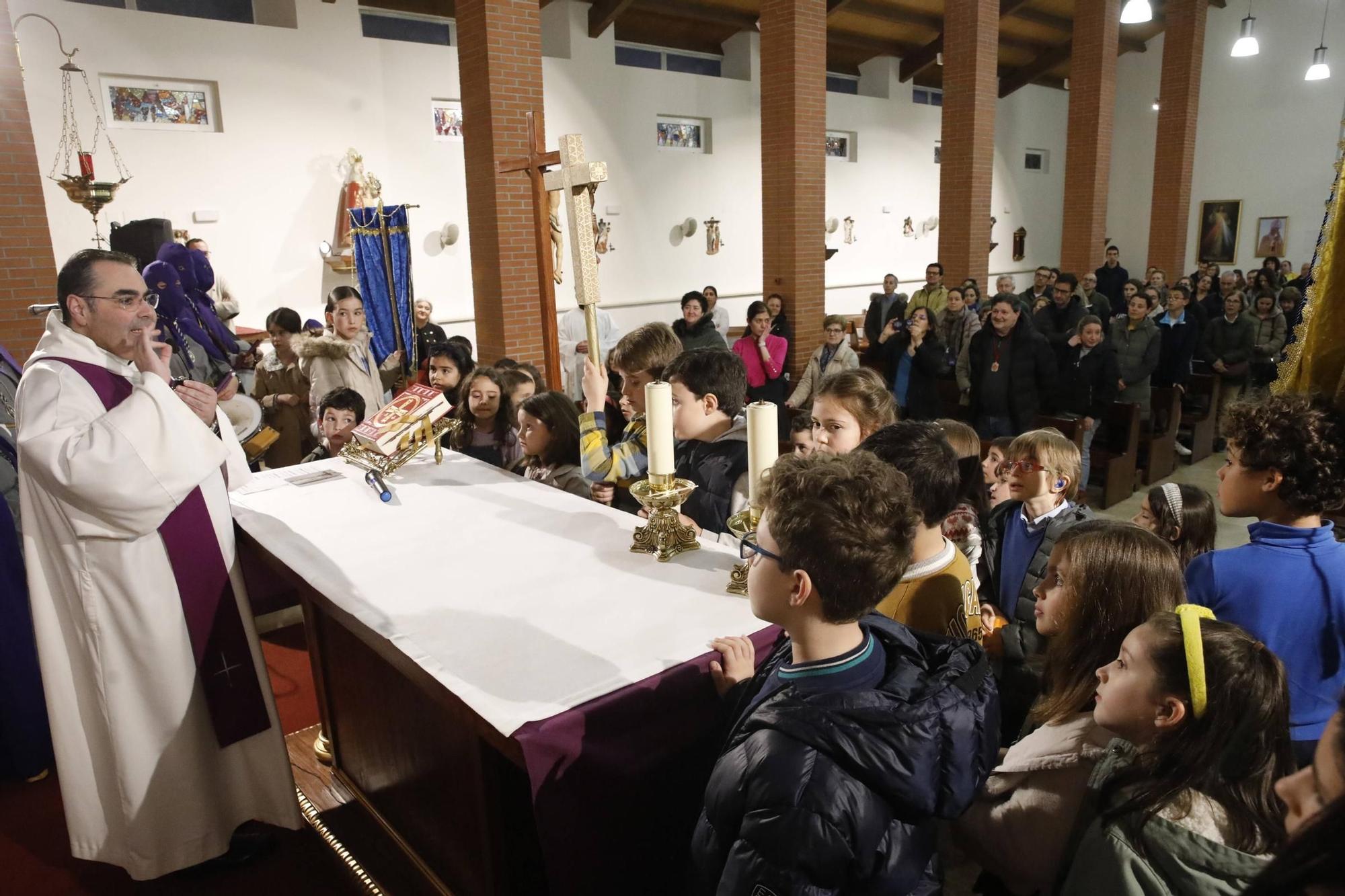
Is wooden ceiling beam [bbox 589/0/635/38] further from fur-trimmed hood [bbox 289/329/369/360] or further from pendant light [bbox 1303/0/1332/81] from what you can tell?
pendant light [bbox 1303/0/1332/81]

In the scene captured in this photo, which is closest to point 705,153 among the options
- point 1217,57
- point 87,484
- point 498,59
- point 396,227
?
point 498,59

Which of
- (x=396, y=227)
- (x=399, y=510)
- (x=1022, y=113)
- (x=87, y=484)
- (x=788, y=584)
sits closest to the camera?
(x=788, y=584)

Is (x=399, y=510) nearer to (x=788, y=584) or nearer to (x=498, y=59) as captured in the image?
(x=788, y=584)

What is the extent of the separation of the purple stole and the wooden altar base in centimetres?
15

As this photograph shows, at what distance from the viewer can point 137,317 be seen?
2221 millimetres

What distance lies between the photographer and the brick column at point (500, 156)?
6906 mm

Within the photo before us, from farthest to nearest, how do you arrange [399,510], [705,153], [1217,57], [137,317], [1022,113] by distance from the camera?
1. [1022,113]
2. [1217,57]
3. [705,153]
4. [399,510]
5. [137,317]

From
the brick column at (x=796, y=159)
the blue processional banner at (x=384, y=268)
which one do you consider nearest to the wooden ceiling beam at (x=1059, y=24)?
the brick column at (x=796, y=159)

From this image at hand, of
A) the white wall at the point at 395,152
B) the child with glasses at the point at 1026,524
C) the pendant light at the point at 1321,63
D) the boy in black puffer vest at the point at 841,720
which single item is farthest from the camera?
the pendant light at the point at 1321,63

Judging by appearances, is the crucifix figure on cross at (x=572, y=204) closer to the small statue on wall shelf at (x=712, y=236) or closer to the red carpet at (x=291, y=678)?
the red carpet at (x=291, y=678)

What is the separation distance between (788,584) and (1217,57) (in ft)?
61.4

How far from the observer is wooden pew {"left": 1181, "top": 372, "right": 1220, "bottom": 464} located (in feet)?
24.7

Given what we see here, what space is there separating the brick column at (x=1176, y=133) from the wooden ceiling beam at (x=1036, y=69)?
1.72 meters

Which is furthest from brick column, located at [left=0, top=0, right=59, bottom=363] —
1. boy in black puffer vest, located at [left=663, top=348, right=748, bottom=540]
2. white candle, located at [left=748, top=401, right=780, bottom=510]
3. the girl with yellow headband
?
the girl with yellow headband
